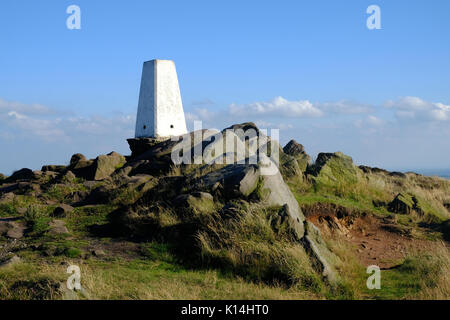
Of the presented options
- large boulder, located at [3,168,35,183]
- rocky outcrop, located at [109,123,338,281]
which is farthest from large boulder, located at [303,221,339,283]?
large boulder, located at [3,168,35,183]

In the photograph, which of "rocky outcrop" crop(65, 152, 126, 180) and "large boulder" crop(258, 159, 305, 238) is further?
"rocky outcrop" crop(65, 152, 126, 180)

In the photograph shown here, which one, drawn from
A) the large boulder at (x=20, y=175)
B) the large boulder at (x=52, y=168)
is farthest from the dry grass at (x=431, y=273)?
the large boulder at (x=20, y=175)

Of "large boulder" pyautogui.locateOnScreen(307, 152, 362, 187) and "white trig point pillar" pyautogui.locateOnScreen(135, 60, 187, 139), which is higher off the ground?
"white trig point pillar" pyautogui.locateOnScreen(135, 60, 187, 139)

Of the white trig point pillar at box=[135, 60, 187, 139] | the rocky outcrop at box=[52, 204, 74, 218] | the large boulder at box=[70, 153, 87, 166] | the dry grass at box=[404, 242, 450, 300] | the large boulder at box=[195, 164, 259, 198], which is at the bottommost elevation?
the dry grass at box=[404, 242, 450, 300]

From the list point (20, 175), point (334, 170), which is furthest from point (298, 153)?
point (20, 175)

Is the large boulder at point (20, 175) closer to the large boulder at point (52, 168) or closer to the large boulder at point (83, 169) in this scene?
the large boulder at point (52, 168)

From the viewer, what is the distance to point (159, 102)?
20.3 m

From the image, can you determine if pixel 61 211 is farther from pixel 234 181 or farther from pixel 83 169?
pixel 83 169

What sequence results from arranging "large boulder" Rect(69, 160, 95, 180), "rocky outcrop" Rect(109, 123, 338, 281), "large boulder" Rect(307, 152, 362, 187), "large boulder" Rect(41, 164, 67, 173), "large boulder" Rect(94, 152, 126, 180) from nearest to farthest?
"rocky outcrop" Rect(109, 123, 338, 281) → "large boulder" Rect(307, 152, 362, 187) → "large boulder" Rect(94, 152, 126, 180) → "large boulder" Rect(69, 160, 95, 180) → "large boulder" Rect(41, 164, 67, 173)

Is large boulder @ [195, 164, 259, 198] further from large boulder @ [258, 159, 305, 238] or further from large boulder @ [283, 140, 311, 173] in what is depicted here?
large boulder @ [283, 140, 311, 173]

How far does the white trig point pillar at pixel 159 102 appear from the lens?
20.3 meters

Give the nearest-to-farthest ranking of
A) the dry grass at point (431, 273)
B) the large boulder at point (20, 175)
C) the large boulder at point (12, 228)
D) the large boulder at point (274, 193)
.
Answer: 1. the dry grass at point (431, 273)
2. the large boulder at point (274, 193)
3. the large boulder at point (12, 228)
4. the large boulder at point (20, 175)

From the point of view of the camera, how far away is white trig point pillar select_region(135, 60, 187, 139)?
2034 centimetres
